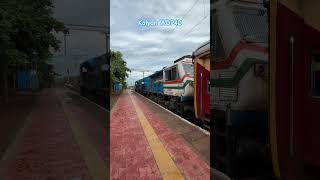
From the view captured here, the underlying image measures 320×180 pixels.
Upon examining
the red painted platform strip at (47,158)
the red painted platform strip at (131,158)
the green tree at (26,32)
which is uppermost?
the green tree at (26,32)

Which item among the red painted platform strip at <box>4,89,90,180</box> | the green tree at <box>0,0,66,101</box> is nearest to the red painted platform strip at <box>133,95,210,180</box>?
the red painted platform strip at <box>4,89,90,180</box>

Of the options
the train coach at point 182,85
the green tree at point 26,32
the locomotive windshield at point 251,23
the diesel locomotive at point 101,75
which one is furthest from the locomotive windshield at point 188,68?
the locomotive windshield at point 251,23

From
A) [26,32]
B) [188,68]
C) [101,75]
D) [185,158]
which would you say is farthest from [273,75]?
[26,32]

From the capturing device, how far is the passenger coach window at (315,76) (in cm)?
405

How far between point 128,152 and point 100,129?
4.67 m

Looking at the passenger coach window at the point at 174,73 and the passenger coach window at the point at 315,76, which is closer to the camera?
the passenger coach window at the point at 315,76

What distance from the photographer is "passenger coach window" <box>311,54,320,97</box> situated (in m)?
4.05

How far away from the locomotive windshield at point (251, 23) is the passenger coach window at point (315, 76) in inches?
56.6

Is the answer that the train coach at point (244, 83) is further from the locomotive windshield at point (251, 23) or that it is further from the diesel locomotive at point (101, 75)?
the diesel locomotive at point (101, 75)

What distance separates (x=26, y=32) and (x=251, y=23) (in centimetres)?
1710

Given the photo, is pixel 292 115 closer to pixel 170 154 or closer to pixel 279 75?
pixel 279 75

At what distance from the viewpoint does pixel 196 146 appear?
8.48 m

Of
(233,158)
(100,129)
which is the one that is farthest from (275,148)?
(100,129)

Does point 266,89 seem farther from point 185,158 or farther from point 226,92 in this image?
point 185,158
